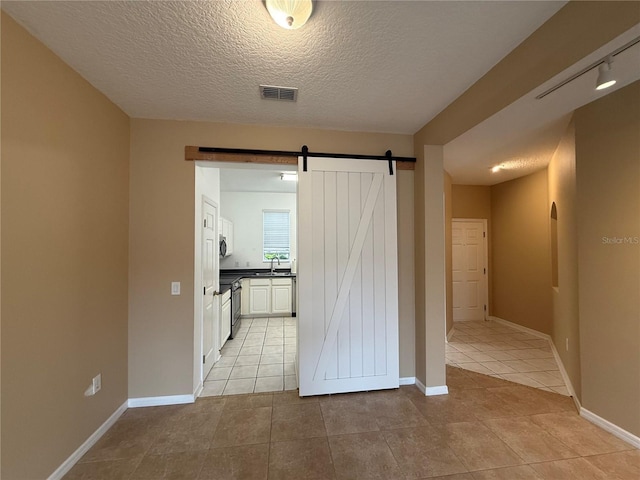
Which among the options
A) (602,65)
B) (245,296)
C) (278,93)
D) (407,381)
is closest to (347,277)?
(407,381)

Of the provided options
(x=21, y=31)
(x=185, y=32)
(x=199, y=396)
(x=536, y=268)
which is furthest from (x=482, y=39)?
(x=536, y=268)

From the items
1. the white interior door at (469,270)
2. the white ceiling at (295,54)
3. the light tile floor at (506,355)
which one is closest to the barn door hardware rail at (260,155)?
the white ceiling at (295,54)

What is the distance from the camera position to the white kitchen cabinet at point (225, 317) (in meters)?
3.71

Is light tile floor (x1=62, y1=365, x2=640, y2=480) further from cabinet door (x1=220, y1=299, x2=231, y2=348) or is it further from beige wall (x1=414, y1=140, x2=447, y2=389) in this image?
cabinet door (x1=220, y1=299, x2=231, y2=348)

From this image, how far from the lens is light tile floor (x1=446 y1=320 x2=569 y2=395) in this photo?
9.64ft

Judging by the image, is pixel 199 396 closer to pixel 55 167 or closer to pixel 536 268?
pixel 55 167

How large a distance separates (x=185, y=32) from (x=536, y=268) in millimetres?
5453

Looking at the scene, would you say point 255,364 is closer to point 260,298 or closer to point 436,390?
point 436,390

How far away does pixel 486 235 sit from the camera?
17.1ft

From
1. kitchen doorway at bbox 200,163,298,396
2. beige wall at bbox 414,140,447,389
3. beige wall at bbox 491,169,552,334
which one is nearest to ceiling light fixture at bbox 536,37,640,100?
beige wall at bbox 414,140,447,389

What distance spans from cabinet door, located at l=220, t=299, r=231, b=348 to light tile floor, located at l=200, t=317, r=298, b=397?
0.18m

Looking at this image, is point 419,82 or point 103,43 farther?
point 419,82

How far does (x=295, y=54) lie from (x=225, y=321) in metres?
3.54

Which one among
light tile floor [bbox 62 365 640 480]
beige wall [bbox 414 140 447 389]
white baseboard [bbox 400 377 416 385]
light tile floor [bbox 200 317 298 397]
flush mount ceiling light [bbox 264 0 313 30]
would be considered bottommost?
light tile floor [bbox 200 317 298 397]
